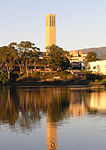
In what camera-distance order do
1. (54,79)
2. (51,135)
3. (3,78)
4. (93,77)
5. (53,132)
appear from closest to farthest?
(51,135)
(53,132)
(93,77)
(3,78)
(54,79)

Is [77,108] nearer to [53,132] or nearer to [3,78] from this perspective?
[53,132]

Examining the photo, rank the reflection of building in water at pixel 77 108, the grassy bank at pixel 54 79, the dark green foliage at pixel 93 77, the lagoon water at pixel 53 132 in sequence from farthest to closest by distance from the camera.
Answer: the dark green foliage at pixel 93 77, the grassy bank at pixel 54 79, the reflection of building in water at pixel 77 108, the lagoon water at pixel 53 132

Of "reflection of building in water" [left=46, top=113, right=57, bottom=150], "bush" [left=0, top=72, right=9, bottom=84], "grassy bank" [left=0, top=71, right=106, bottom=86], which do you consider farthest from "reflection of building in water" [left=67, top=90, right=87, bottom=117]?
"bush" [left=0, top=72, right=9, bottom=84]


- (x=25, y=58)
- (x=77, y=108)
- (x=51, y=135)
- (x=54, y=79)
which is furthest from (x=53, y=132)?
(x=25, y=58)

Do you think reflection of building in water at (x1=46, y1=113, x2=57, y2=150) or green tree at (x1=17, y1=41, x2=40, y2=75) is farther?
green tree at (x1=17, y1=41, x2=40, y2=75)

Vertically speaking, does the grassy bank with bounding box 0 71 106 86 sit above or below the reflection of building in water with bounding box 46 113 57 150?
above

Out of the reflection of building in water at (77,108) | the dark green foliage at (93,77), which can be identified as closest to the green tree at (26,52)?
the dark green foliage at (93,77)

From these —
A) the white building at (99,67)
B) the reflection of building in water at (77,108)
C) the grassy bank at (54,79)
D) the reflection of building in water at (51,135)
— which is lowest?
the reflection of building in water at (51,135)

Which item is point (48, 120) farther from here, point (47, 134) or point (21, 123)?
point (47, 134)

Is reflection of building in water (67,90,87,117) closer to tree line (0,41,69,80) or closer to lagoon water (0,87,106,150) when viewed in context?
lagoon water (0,87,106,150)

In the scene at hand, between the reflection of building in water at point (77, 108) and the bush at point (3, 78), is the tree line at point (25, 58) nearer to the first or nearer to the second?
the bush at point (3, 78)

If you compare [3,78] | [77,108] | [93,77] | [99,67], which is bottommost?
[77,108]

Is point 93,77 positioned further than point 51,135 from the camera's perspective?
Yes

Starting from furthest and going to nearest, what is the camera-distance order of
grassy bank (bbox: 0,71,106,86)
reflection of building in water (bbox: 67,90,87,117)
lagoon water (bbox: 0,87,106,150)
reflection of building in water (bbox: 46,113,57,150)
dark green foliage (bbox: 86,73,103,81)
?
dark green foliage (bbox: 86,73,103,81)
grassy bank (bbox: 0,71,106,86)
reflection of building in water (bbox: 67,90,87,117)
lagoon water (bbox: 0,87,106,150)
reflection of building in water (bbox: 46,113,57,150)
